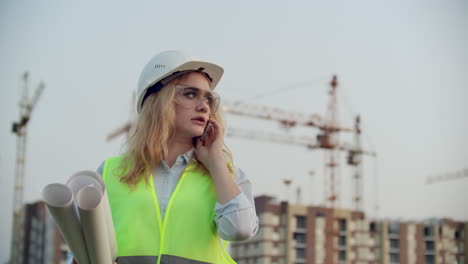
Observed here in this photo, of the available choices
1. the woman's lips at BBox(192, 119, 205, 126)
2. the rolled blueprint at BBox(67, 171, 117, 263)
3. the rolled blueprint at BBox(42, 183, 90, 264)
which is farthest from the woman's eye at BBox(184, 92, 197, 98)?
the rolled blueprint at BBox(42, 183, 90, 264)

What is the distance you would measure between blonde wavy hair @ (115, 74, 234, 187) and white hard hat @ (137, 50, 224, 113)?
34mm

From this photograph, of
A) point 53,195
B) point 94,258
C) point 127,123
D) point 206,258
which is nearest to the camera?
point 53,195

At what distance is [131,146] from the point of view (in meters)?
3.29

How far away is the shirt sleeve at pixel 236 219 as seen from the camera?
9.57 ft

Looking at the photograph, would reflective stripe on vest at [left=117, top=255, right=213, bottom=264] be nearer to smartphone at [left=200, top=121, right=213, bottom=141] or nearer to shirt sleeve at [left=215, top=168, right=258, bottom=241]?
shirt sleeve at [left=215, top=168, right=258, bottom=241]

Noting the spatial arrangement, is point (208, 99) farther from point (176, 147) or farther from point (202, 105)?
point (176, 147)

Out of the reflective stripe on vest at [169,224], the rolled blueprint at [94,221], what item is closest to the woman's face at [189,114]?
the reflective stripe on vest at [169,224]

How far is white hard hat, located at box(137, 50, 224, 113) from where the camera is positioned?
3.22m

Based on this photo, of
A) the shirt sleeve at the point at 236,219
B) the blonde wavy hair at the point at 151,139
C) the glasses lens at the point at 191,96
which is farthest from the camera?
the glasses lens at the point at 191,96

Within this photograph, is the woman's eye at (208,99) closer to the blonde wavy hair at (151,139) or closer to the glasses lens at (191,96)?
the glasses lens at (191,96)

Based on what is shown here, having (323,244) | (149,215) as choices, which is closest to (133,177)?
(149,215)

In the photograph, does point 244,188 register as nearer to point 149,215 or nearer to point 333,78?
point 149,215

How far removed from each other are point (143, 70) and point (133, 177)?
0.52 metres

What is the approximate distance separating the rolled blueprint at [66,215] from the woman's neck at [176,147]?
2.13 ft
